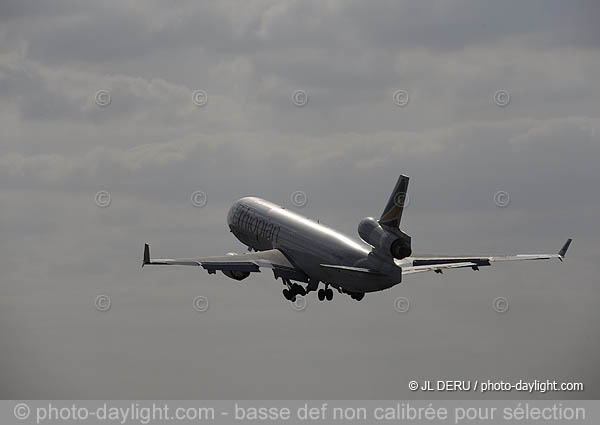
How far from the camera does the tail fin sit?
11650 cm

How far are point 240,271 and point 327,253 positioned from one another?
1151 cm

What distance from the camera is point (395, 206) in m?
117

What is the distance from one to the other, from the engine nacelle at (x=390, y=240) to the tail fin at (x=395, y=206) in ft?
1.76

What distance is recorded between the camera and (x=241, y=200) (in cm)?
15438

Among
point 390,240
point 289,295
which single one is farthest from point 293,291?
point 390,240

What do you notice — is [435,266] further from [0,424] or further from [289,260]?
[0,424]

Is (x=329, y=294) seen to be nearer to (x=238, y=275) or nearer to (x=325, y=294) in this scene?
(x=325, y=294)

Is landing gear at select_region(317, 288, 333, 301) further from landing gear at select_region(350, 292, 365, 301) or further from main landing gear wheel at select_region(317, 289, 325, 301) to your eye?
landing gear at select_region(350, 292, 365, 301)

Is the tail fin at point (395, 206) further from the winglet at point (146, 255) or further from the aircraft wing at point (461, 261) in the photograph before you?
the winglet at point (146, 255)

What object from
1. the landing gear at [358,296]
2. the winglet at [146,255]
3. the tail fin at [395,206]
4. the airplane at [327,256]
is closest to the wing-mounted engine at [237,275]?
the airplane at [327,256]

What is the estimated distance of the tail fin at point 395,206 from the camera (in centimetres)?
11650

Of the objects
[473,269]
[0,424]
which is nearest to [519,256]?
[473,269]

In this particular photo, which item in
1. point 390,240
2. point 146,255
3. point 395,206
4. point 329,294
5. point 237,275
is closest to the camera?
point 395,206

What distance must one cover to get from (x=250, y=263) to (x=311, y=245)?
6.89 metres
